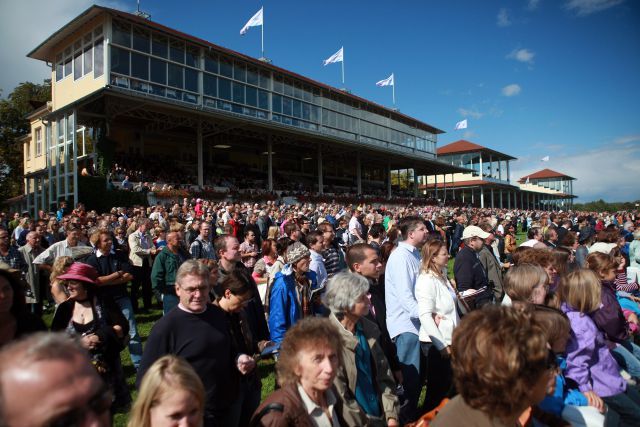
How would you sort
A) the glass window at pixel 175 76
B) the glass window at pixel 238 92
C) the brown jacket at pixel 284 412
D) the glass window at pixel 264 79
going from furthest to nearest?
1. the glass window at pixel 264 79
2. the glass window at pixel 238 92
3. the glass window at pixel 175 76
4. the brown jacket at pixel 284 412

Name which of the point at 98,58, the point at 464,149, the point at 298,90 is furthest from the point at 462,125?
the point at 98,58

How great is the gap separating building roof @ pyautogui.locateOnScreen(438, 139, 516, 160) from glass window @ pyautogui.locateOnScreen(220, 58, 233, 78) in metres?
37.1

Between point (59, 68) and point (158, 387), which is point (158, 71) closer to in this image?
point (59, 68)

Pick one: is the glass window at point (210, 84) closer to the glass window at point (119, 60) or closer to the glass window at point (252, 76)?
the glass window at point (252, 76)

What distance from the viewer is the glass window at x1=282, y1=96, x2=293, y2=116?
104ft

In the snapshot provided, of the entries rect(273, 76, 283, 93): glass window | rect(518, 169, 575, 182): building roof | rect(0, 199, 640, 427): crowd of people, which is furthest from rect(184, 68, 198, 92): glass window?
rect(518, 169, 575, 182): building roof

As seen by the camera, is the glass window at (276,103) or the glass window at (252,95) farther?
the glass window at (276,103)

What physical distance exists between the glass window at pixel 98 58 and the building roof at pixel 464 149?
4526 centimetres

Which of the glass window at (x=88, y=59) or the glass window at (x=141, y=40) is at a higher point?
the glass window at (x=141, y=40)

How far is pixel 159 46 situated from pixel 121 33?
228 cm

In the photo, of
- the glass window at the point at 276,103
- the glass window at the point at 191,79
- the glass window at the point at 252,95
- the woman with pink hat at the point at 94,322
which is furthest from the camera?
the glass window at the point at 276,103

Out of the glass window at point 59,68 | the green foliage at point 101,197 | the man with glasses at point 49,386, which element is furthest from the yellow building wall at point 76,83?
the man with glasses at point 49,386

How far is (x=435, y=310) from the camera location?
166 inches

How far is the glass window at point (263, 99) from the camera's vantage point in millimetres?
29764
